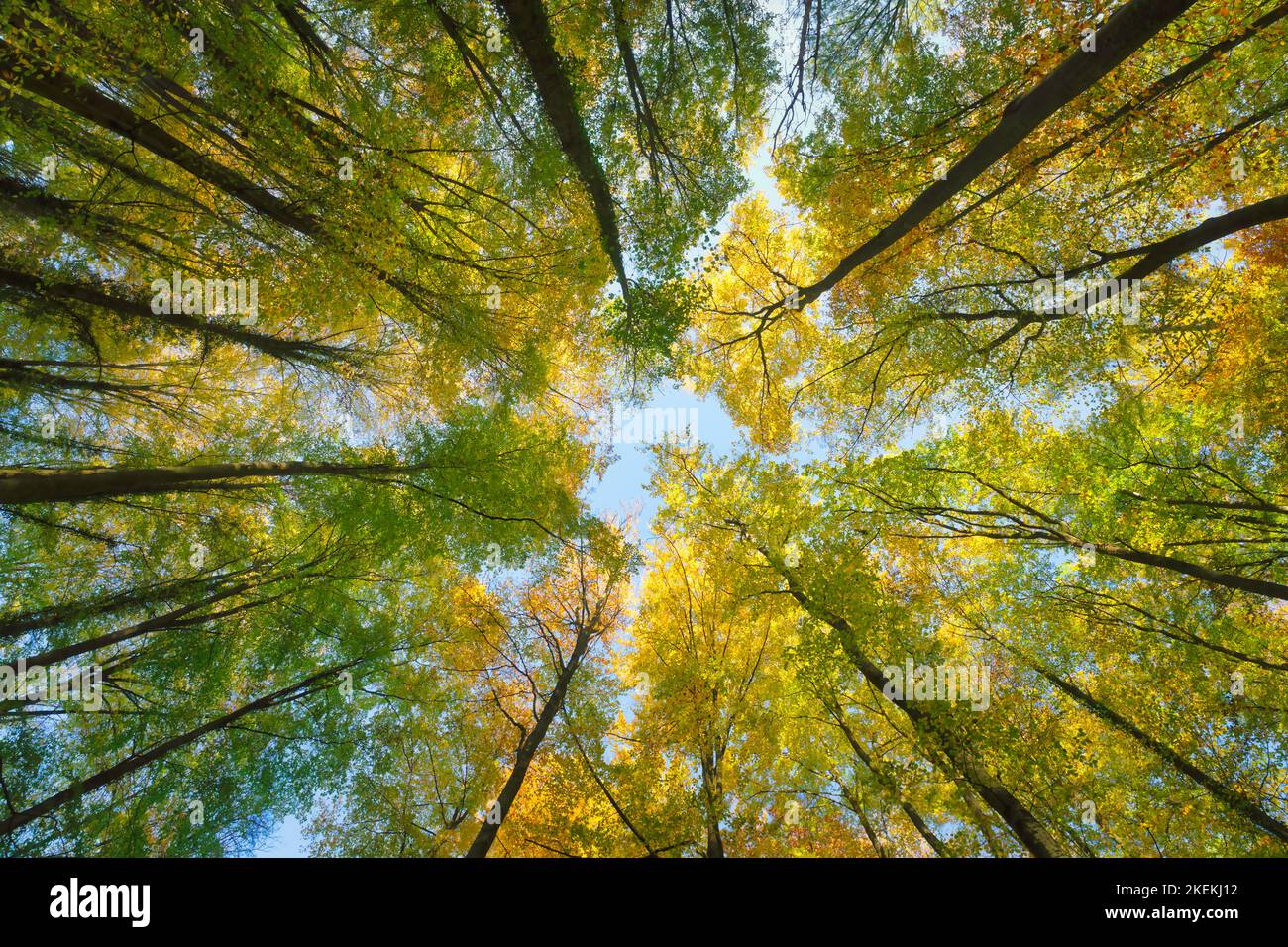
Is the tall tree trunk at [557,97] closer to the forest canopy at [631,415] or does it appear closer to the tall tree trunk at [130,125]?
the forest canopy at [631,415]

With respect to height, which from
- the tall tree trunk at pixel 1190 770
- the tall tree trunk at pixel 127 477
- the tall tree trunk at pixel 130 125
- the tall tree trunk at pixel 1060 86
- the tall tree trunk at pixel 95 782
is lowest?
the tall tree trunk at pixel 1190 770

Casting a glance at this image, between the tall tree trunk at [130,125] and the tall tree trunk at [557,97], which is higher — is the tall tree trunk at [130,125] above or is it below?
below

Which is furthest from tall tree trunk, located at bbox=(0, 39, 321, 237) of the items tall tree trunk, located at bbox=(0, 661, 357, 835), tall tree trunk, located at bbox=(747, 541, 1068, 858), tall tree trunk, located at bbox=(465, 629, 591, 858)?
tall tree trunk, located at bbox=(747, 541, 1068, 858)

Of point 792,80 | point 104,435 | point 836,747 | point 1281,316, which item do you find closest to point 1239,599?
point 1281,316

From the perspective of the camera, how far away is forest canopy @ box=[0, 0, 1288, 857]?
629cm

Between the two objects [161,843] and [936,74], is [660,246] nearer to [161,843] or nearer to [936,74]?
[936,74]

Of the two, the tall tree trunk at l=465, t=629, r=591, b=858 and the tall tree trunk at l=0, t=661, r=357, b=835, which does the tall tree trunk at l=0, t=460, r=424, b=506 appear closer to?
the tall tree trunk at l=0, t=661, r=357, b=835

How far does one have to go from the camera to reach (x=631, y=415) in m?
11.1

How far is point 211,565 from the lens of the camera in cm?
902

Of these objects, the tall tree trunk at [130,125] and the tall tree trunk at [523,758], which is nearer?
the tall tree trunk at [130,125]

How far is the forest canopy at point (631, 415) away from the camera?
20.6 ft

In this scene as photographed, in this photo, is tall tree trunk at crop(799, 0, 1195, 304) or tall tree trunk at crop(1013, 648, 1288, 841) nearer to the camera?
tall tree trunk at crop(799, 0, 1195, 304)

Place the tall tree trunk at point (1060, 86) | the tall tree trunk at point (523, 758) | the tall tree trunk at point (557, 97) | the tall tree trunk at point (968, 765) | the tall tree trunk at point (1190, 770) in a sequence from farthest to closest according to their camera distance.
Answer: the tall tree trunk at point (523, 758), the tall tree trunk at point (1190, 770), the tall tree trunk at point (557, 97), the tall tree trunk at point (968, 765), the tall tree trunk at point (1060, 86)

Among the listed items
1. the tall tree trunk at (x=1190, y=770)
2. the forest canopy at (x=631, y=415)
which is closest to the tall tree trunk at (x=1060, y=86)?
the forest canopy at (x=631, y=415)
